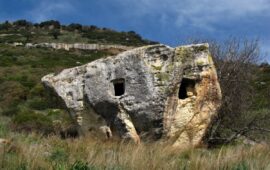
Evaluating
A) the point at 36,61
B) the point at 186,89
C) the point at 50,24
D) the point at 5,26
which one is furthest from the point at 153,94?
the point at 5,26

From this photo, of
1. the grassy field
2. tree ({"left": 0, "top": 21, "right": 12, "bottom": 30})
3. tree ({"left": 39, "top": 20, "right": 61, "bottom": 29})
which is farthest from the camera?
tree ({"left": 39, "top": 20, "right": 61, "bottom": 29})

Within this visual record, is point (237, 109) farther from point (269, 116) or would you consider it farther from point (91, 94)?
point (91, 94)

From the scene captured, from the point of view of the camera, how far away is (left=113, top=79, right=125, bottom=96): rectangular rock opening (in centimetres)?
1438

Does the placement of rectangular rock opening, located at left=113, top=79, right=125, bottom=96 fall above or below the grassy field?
above

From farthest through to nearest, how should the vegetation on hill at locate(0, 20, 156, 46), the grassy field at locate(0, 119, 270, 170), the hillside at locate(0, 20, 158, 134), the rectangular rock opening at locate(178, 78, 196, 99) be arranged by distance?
the vegetation on hill at locate(0, 20, 156, 46)
the hillside at locate(0, 20, 158, 134)
the rectangular rock opening at locate(178, 78, 196, 99)
the grassy field at locate(0, 119, 270, 170)

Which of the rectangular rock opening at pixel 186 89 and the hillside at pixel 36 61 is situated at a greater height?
the hillside at pixel 36 61

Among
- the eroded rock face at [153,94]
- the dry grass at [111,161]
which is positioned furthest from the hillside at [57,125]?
the eroded rock face at [153,94]

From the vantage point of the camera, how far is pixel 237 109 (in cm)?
1631

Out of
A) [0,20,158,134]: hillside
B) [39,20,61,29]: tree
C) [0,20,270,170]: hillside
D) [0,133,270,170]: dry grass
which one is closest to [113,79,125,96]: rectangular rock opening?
[0,20,270,170]: hillside

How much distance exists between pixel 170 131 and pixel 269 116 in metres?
4.38

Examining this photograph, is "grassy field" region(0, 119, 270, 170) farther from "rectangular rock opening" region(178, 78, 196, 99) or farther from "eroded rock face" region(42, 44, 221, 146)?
"rectangular rock opening" region(178, 78, 196, 99)

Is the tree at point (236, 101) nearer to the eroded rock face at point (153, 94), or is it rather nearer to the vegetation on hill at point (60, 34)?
the eroded rock face at point (153, 94)

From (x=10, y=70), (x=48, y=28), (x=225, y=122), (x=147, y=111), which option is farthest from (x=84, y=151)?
(x=48, y=28)

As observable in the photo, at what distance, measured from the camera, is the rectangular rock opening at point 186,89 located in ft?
47.1
